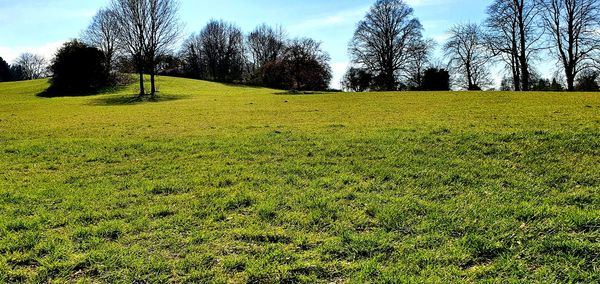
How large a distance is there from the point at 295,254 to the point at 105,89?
4700cm

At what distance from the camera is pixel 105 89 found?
45375 millimetres

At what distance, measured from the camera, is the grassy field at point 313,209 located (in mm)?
4152

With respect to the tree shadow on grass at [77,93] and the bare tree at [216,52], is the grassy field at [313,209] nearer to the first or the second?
the tree shadow on grass at [77,93]

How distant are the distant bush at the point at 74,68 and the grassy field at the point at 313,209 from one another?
38.0 meters

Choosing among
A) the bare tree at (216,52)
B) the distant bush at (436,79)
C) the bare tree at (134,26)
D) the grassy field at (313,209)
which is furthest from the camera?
the bare tree at (216,52)

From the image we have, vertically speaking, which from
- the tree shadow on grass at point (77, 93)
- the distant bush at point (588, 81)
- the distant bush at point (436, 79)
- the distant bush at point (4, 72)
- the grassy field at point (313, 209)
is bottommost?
the grassy field at point (313, 209)

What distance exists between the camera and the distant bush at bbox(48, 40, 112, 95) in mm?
44062

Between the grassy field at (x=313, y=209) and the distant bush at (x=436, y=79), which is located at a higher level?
the distant bush at (x=436, y=79)

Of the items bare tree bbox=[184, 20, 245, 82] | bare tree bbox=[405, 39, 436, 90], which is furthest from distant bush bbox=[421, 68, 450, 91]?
bare tree bbox=[184, 20, 245, 82]

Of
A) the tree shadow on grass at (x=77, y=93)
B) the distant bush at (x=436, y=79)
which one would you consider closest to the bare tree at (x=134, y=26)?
the tree shadow on grass at (x=77, y=93)

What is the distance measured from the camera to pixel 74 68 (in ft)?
147

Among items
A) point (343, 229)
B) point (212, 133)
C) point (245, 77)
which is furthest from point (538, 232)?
point (245, 77)

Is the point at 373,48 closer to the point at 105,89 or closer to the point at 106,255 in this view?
the point at 105,89

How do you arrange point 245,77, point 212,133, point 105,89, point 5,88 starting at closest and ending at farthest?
point 212,133, point 105,89, point 5,88, point 245,77
